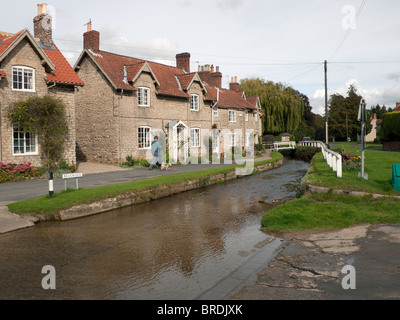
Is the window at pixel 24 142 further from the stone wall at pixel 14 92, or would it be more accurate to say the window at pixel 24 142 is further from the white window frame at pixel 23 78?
the white window frame at pixel 23 78

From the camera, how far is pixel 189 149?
30.9m

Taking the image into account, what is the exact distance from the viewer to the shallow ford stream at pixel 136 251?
5.90m

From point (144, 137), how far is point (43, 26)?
396 inches

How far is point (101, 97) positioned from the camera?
25453mm

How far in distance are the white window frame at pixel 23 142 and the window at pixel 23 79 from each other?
232 cm

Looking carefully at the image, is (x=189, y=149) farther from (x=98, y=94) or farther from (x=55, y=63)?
(x=55, y=63)

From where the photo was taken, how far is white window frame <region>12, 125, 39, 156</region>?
18891mm

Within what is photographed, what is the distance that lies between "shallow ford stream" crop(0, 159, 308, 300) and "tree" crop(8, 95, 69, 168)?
9.49 m

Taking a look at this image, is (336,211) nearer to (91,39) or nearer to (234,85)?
(91,39)

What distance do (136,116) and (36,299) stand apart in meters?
21.4

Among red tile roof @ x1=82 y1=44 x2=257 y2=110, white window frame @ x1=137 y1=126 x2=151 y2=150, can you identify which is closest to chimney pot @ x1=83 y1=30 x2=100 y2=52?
red tile roof @ x1=82 y1=44 x2=257 y2=110

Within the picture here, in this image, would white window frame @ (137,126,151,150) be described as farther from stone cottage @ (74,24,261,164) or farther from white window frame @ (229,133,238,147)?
white window frame @ (229,133,238,147)

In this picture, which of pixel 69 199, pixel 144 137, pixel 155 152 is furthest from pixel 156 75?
pixel 69 199
